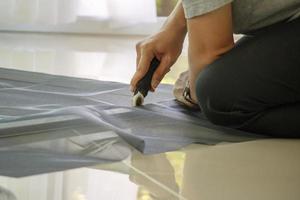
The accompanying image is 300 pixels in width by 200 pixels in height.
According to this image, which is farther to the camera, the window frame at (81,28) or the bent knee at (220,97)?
the window frame at (81,28)

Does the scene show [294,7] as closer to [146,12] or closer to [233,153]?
[233,153]

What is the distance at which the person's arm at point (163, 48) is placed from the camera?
3.24 feet

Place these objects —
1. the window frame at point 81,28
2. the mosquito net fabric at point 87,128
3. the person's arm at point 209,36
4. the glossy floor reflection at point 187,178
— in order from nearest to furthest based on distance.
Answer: the glossy floor reflection at point 187,178 → the mosquito net fabric at point 87,128 → the person's arm at point 209,36 → the window frame at point 81,28

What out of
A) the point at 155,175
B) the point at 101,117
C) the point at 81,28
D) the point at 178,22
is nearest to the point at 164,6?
the point at 81,28

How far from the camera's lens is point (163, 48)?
3.26 ft

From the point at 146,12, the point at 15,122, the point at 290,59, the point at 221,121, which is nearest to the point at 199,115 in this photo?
the point at 221,121

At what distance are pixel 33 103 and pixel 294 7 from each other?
1.65 feet

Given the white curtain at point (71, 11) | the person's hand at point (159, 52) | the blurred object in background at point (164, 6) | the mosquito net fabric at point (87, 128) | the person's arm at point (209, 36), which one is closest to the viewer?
the mosquito net fabric at point (87, 128)

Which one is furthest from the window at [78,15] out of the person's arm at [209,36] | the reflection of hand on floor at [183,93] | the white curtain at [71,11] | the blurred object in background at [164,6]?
the person's arm at [209,36]

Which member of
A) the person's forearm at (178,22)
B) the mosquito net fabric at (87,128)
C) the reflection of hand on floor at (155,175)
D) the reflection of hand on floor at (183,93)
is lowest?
the reflection of hand on floor at (155,175)

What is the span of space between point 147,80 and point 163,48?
2.7 inches

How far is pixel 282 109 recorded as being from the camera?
0.84 m

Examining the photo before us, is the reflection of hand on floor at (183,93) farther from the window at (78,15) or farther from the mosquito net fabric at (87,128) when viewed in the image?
the window at (78,15)

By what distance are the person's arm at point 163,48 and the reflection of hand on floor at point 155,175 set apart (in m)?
0.29
